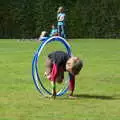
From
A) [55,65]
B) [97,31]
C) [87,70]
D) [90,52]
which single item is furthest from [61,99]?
[97,31]

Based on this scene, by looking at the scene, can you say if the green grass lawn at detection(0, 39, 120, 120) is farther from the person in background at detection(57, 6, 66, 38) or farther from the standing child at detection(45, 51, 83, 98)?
the person in background at detection(57, 6, 66, 38)

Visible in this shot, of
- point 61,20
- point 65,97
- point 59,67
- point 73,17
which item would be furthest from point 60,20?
point 59,67

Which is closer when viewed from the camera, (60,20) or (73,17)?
(60,20)

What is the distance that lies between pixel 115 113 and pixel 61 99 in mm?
1848

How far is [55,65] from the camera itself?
10867 mm

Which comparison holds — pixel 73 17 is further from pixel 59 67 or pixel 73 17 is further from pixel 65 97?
pixel 59 67

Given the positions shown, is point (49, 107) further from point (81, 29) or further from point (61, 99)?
point (81, 29)

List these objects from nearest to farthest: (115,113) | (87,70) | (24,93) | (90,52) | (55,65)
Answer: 1. (115,113)
2. (55,65)
3. (24,93)
4. (87,70)
5. (90,52)

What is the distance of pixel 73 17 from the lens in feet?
119

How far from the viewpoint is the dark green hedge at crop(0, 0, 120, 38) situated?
3603 cm

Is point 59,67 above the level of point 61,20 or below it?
above

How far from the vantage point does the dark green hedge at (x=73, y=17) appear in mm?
36031

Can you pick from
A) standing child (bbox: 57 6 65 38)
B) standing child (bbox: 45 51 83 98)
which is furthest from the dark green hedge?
standing child (bbox: 45 51 83 98)

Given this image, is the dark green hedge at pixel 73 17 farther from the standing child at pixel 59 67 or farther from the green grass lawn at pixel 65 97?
the standing child at pixel 59 67
